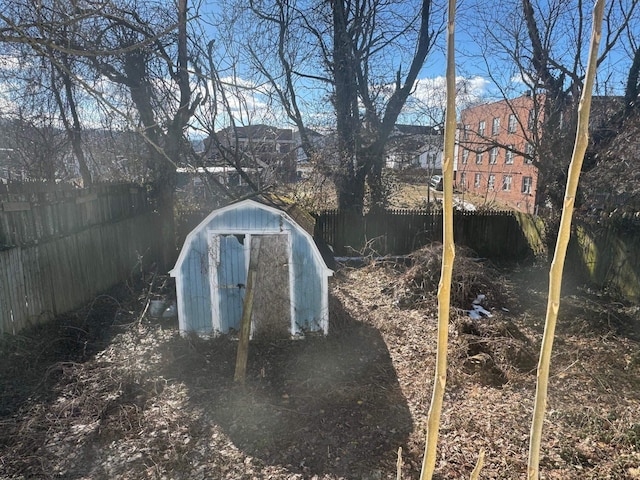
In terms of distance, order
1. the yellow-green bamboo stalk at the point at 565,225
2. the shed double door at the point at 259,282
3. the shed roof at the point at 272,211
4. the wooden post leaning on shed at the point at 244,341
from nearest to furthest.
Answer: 1. the yellow-green bamboo stalk at the point at 565,225
2. the wooden post leaning on shed at the point at 244,341
3. the shed roof at the point at 272,211
4. the shed double door at the point at 259,282

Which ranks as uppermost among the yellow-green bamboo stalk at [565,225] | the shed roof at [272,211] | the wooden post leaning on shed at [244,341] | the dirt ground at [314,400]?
the yellow-green bamboo stalk at [565,225]

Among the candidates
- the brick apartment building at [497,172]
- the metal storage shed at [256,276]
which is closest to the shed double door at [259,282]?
the metal storage shed at [256,276]

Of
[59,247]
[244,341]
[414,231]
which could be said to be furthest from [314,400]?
[414,231]

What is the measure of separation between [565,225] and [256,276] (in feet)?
18.4

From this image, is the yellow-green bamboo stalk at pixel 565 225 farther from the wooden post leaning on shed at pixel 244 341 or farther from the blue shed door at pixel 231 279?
A: the blue shed door at pixel 231 279

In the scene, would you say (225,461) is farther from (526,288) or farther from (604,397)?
(526,288)

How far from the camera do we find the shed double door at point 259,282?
20.1ft

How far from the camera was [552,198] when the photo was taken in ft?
38.2

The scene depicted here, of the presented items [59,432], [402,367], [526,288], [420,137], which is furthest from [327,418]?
[420,137]

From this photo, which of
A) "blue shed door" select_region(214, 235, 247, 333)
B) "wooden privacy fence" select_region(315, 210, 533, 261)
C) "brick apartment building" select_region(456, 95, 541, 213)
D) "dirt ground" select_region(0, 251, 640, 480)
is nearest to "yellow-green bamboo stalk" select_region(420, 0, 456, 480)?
"dirt ground" select_region(0, 251, 640, 480)

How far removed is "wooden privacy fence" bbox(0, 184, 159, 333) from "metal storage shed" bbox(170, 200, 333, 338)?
2.44 m

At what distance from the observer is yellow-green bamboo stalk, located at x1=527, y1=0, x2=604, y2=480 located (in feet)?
2.43

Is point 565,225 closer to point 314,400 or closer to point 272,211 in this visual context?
point 314,400

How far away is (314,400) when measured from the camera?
4980 millimetres
